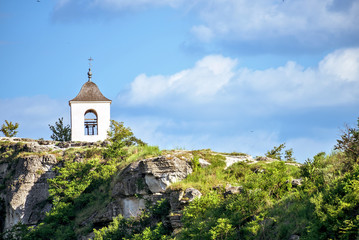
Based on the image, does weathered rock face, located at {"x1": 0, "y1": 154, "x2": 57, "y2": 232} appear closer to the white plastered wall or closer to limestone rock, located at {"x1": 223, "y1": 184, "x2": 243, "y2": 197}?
the white plastered wall

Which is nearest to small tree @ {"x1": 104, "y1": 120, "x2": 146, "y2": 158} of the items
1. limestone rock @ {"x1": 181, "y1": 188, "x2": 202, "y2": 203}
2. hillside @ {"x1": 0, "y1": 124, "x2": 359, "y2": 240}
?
hillside @ {"x1": 0, "y1": 124, "x2": 359, "y2": 240}

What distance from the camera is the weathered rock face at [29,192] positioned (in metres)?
39.5

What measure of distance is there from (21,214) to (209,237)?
66.2ft

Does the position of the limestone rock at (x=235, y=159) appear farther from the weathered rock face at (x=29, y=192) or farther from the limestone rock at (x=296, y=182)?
the weathered rock face at (x=29, y=192)

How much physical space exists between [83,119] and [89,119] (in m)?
0.89

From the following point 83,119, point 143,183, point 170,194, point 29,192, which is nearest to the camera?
Result: point 170,194

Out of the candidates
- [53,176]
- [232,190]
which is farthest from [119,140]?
[232,190]

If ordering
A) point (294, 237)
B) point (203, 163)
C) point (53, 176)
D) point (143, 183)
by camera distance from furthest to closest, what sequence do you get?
point (53, 176) < point (203, 163) < point (143, 183) < point (294, 237)

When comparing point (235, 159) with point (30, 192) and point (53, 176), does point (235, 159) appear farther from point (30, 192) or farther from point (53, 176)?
point (30, 192)

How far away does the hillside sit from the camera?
70.0 ft

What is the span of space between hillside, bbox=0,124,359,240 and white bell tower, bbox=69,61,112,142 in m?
4.87

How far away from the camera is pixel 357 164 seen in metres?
21.8

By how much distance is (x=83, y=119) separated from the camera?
51.0 m

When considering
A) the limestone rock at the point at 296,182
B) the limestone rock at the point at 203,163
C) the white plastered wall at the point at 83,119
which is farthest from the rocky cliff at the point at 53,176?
the limestone rock at the point at 296,182
